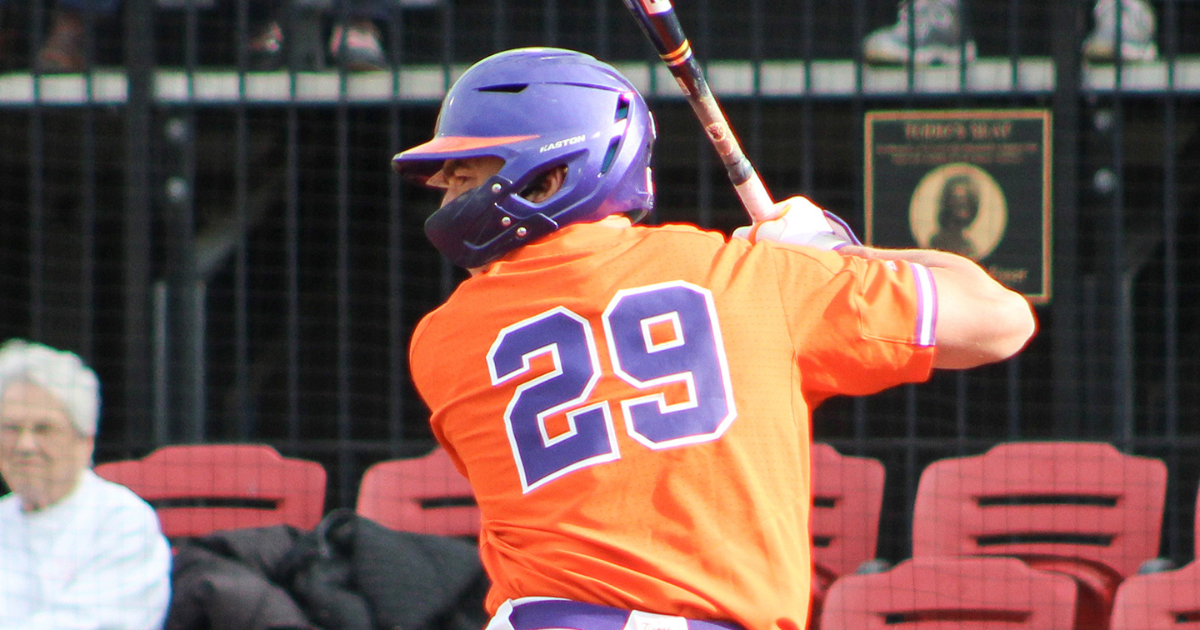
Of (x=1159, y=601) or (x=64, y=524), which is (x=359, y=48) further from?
(x=1159, y=601)

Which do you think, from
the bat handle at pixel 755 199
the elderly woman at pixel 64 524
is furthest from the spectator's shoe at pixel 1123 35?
the elderly woman at pixel 64 524

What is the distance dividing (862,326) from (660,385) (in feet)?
0.89

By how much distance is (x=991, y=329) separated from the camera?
1.83 meters

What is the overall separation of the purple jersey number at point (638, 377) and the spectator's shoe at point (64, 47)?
15.2 feet

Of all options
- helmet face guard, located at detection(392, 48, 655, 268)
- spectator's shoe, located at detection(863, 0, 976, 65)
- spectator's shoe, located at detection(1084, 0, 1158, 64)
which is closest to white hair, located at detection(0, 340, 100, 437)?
helmet face guard, located at detection(392, 48, 655, 268)

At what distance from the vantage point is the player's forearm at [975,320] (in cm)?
183

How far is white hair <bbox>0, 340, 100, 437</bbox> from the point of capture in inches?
163

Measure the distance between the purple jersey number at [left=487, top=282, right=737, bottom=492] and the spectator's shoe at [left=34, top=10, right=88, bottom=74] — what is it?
4629 mm

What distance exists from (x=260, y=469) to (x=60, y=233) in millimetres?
2287

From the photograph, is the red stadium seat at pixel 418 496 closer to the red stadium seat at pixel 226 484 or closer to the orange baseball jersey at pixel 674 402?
the red stadium seat at pixel 226 484

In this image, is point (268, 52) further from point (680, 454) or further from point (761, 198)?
point (680, 454)

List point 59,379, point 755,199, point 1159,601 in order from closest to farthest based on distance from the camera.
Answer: point 755,199, point 1159,601, point 59,379

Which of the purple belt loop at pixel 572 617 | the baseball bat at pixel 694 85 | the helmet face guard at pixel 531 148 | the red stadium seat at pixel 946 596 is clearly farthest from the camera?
the red stadium seat at pixel 946 596

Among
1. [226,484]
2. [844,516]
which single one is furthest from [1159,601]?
[226,484]
